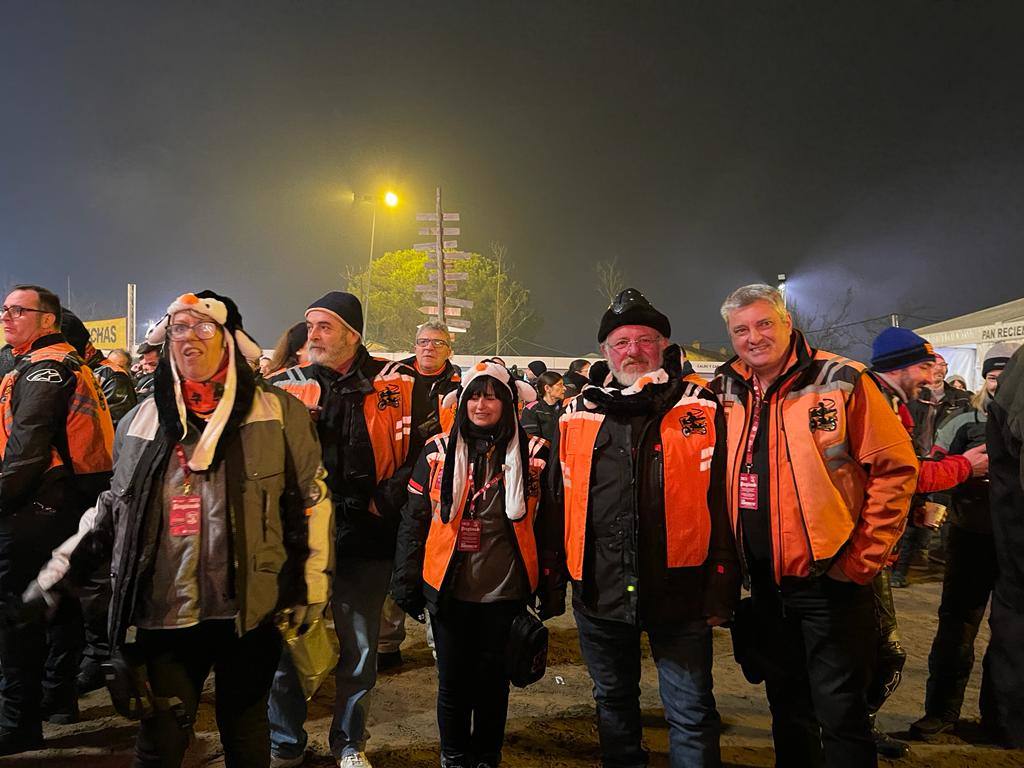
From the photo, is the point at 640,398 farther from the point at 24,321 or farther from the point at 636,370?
the point at 24,321

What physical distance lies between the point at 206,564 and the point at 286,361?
2.31 meters

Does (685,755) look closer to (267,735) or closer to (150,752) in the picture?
(267,735)

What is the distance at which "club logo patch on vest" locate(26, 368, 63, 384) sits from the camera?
11.1 feet

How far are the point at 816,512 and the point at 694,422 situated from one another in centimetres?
62

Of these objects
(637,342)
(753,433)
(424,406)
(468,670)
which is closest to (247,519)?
(468,670)

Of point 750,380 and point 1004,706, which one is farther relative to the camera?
point 750,380

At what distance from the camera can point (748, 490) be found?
2.80 metres

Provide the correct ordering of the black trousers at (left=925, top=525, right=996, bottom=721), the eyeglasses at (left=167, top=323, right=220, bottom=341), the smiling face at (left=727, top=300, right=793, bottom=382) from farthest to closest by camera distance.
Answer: the black trousers at (left=925, top=525, right=996, bottom=721) < the smiling face at (left=727, top=300, right=793, bottom=382) < the eyeglasses at (left=167, top=323, right=220, bottom=341)

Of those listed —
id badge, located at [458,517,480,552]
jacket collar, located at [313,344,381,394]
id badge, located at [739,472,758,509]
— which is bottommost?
id badge, located at [458,517,480,552]

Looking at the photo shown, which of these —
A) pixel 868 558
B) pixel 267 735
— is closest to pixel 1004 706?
pixel 868 558

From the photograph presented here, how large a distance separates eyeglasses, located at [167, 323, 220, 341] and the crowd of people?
11 mm

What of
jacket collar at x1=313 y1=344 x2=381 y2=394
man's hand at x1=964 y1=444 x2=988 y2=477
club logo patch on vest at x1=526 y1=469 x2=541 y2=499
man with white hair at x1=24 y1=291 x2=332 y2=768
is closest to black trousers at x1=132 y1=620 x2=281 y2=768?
man with white hair at x1=24 y1=291 x2=332 y2=768

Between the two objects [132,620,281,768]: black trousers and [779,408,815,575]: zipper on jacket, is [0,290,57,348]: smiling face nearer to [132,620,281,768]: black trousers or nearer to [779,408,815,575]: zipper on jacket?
[132,620,281,768]: black trousers

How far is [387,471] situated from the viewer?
358cm
